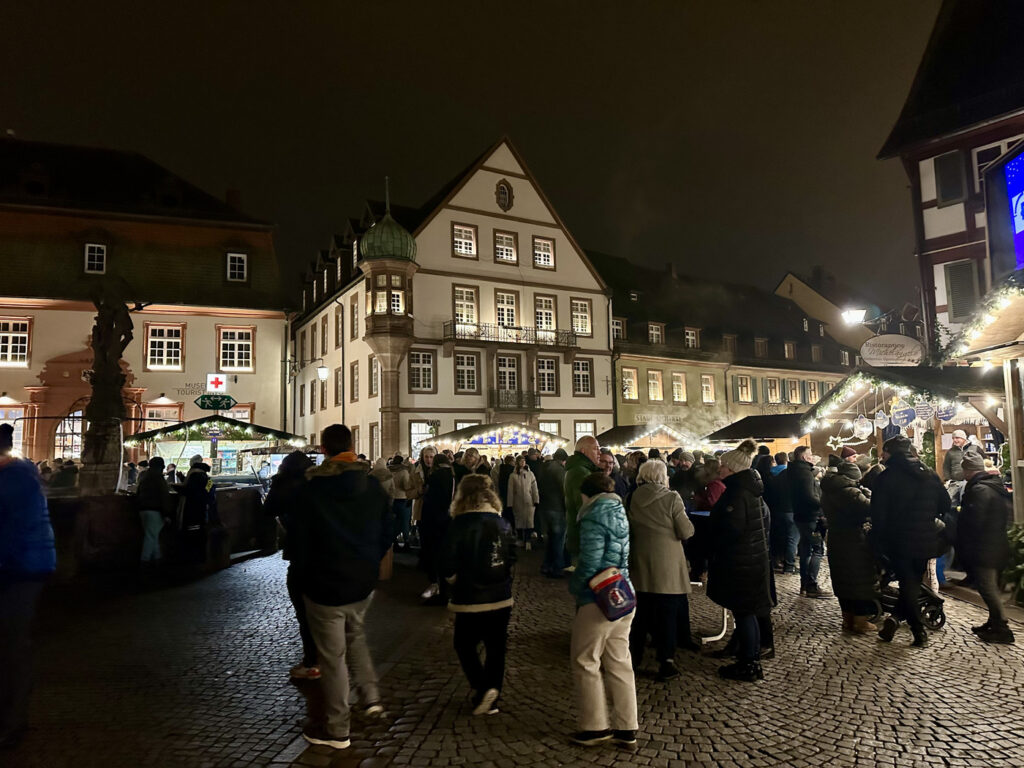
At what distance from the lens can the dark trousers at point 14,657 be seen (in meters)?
4.57

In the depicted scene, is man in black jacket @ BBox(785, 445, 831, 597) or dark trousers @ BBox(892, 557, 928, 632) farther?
man in black jacket @ BBox(785, 445, 831, 597)

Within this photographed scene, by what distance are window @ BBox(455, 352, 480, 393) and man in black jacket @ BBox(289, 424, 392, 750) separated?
2683 centimetres

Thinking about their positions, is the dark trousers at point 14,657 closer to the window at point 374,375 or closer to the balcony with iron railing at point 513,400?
the window at point 374,375

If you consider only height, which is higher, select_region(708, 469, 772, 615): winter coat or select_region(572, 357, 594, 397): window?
select_region(572, 357, 594, 397): window

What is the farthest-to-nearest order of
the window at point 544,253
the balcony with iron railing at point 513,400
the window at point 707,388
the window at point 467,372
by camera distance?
the window at point 707,388 < the window at point 544,253 < the balcony with iron railing at point 513,400 < the window at point 467,372

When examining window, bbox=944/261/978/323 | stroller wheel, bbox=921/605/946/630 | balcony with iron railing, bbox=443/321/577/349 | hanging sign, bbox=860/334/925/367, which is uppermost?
balcony with iron railing, bbox=443/321/577/349

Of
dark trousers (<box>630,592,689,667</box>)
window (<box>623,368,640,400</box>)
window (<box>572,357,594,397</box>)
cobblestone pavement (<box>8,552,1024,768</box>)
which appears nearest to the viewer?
cobblestone pavement (<box>8,552,1024,768</box>)

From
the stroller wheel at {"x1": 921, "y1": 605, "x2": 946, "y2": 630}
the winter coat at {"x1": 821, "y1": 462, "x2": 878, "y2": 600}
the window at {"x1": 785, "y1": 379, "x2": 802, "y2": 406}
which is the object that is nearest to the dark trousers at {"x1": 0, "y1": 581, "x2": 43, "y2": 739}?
the winter coat at {"x1": 821, "y1": 462, "x2": 878, "y2": 600}

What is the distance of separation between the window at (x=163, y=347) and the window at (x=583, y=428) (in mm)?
18899

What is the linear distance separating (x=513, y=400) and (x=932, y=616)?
25.8 metres

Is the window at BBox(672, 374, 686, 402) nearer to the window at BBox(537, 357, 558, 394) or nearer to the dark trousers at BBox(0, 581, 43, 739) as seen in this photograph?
the window at BBox(537, 357, 558, 394)

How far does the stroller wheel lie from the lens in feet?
23.5

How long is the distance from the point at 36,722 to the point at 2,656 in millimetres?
748

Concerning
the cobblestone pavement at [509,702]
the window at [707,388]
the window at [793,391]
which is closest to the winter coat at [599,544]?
the cobblestone pavement at [509,702]
